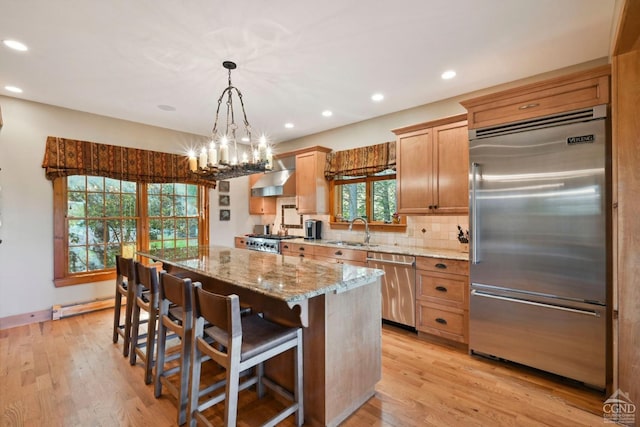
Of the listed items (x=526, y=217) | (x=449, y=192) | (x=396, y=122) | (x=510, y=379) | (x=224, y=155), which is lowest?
(x=510, y=379)

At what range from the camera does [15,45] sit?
7.67 feet

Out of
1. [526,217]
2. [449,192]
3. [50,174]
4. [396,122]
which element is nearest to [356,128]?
[396,122]

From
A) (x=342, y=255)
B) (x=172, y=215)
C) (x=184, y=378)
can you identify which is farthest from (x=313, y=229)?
(x=184, y=378)

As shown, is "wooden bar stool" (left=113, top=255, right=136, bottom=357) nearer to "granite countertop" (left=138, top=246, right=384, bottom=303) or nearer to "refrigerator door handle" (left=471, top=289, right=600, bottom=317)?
"granite countertop" (left=138, top=246, right=384, bottom=303)

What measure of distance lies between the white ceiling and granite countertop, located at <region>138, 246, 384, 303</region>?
69.4 inches

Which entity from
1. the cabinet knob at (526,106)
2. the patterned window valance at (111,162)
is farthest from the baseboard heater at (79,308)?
the cabinet knob at (526,106)

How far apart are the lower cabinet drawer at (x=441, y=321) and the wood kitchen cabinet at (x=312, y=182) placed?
2.17 metres

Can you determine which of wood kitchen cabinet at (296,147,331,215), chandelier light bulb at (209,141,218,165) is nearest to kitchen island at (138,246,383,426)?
chandelier light bulb at (209,141,218,165)

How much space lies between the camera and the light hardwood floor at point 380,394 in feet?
6.17

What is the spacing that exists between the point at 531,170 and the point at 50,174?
522 cm

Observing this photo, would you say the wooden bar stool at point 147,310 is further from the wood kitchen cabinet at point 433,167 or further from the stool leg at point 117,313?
the wood kitchen cabinet at point 433,167

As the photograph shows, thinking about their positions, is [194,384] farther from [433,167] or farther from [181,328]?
[433,167]

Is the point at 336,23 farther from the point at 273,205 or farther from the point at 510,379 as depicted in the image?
the point at 273,205

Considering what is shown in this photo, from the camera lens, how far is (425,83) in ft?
10.1
